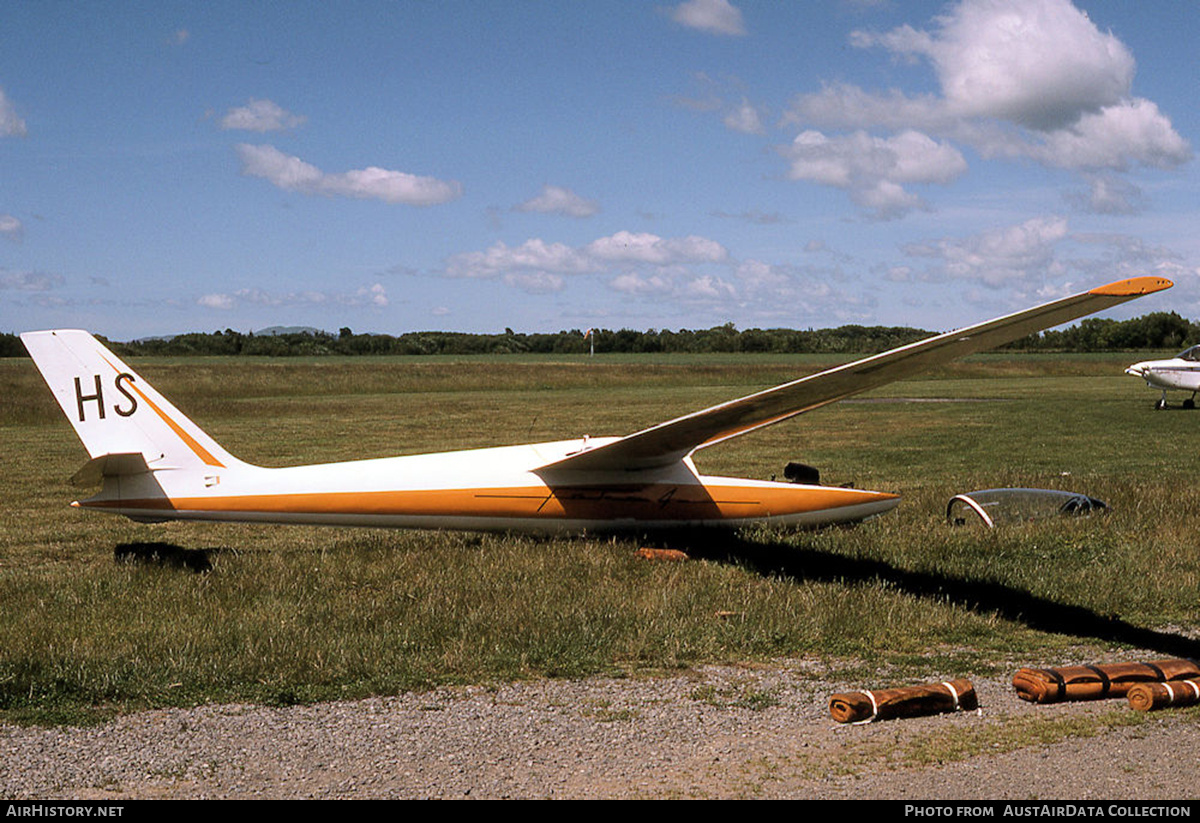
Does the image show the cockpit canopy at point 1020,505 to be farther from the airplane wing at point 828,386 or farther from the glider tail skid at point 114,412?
the glider tail skid at point 114,412

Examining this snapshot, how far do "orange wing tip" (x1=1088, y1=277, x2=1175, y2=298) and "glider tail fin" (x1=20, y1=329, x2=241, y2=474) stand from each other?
7.82m

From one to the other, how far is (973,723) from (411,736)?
301 cm

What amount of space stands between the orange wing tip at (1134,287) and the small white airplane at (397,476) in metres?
2.61

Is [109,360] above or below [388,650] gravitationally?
above

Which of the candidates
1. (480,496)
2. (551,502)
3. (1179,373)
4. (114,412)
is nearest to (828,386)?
(551,502)

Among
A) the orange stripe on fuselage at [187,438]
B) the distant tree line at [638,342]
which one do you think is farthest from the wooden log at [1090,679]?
the distant tree line at [638,342]

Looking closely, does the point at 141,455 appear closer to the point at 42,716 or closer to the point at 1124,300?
the point at 42,716

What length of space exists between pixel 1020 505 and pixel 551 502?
5678 millimetres

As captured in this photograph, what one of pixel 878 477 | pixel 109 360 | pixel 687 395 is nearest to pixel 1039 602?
pixel 109 360

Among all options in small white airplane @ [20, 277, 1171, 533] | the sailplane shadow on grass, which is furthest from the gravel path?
small white airplane @ [20, 277, 1171, 533]

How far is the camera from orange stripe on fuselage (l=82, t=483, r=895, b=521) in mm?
9578

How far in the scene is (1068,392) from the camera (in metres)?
48.4

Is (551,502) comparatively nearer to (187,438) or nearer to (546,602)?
(546,602)

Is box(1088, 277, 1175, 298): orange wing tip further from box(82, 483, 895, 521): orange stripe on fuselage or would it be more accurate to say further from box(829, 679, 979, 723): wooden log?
box(82, 483, 895, 521): orange stripe on fuselage
